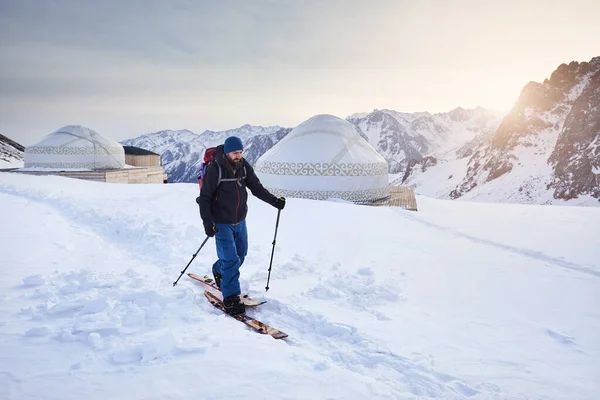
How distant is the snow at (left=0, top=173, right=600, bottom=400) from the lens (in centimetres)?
250

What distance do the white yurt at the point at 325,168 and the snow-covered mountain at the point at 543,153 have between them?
108 ft

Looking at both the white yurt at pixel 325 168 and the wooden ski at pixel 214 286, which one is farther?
the white yurt at pixel 325 168

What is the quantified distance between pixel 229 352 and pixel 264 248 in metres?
3.75

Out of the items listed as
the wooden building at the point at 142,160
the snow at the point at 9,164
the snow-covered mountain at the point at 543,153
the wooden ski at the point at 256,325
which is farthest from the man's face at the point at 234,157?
the snow-covered mountain at the point at 543,153

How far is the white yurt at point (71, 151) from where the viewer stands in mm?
25828

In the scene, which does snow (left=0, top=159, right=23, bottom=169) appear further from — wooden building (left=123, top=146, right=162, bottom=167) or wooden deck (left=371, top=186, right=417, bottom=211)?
wooden deck (left=371, top=186, right=417, bottom=211)

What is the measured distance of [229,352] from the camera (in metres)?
2.79

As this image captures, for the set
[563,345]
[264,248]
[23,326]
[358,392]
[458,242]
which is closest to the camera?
[358,392]

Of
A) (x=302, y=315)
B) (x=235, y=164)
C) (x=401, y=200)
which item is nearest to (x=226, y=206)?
(x=235, y=164)

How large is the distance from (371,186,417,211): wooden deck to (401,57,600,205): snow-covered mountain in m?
29.9

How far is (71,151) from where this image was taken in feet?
85.6

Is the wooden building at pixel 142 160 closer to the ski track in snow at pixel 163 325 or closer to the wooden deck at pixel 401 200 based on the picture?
the wooden deck at pixel 401 200

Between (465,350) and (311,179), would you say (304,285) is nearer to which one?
(465,350)

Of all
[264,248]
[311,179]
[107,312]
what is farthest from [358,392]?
[311,179]
